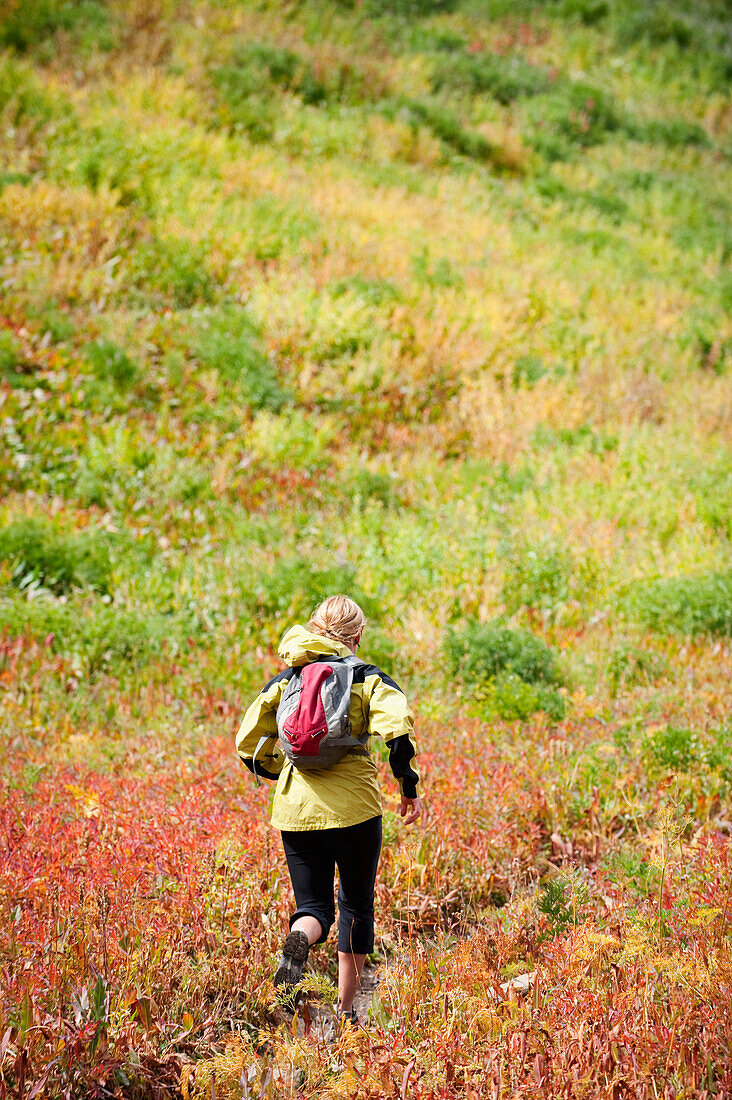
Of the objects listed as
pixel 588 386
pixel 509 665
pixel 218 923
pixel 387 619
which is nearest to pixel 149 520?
pixel 387 619

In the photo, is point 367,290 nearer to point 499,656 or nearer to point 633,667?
point 499,656

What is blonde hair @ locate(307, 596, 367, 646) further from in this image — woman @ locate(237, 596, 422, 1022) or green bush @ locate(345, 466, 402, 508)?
green bush @ locate(345, 466, 402, 508)

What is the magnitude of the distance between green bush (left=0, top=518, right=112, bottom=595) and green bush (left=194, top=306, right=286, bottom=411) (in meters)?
2.86

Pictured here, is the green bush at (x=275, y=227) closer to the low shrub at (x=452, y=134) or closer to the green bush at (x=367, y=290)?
the green bush at (x=367, y=290)

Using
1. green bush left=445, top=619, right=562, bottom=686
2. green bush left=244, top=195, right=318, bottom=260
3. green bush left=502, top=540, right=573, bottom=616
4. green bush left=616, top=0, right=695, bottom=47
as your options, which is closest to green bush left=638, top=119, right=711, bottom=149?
green bush left=616, top=0, right=695, bottom=47

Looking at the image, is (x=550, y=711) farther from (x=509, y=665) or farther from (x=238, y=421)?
(x=238, y=421)

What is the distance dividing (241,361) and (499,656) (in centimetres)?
512

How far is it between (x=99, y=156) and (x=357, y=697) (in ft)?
34.9

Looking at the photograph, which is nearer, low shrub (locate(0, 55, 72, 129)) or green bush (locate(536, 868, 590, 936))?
green bush (locate(536, 868, 590, 936))

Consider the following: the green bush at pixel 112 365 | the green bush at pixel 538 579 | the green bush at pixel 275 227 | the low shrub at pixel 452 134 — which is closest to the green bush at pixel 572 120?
the low shrub at pixel 452 134

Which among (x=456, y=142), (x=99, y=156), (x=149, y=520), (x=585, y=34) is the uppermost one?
(x=585, y=34)

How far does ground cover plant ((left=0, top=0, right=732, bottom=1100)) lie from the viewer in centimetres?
254

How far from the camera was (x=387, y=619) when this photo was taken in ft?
20.4

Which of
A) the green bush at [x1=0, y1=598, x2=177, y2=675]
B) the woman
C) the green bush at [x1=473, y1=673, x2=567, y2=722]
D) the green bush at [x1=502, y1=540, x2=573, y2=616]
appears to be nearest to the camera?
the woman
